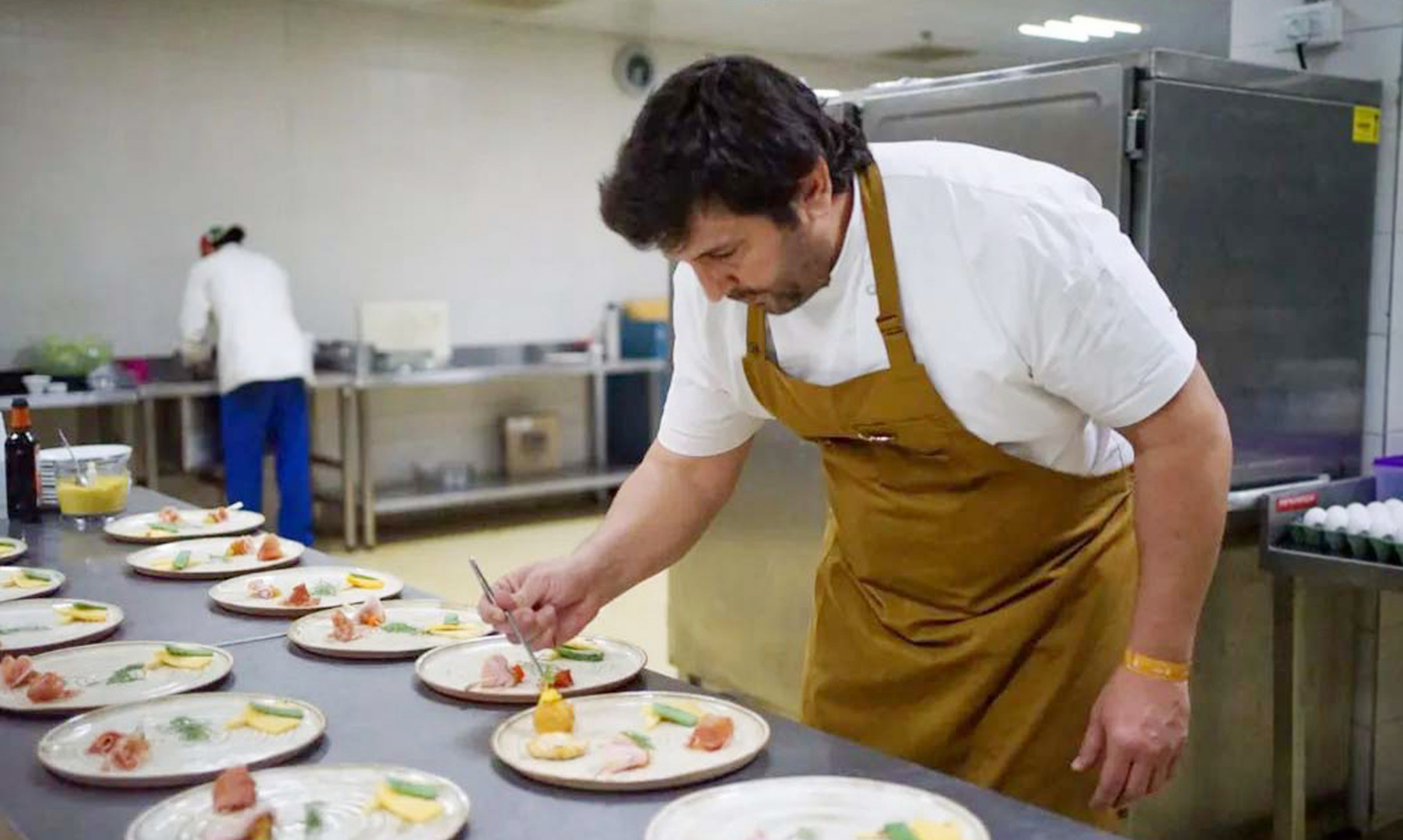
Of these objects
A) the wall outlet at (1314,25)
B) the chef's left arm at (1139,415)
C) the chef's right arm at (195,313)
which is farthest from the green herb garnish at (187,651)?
the chef's right arm at (195,313)

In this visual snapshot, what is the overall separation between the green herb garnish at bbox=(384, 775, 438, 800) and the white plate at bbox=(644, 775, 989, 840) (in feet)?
0.73

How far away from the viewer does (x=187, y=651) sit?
1.77 m

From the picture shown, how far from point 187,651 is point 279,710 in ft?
1.02

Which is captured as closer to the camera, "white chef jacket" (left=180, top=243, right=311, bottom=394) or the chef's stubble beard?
the chef's stubble beard

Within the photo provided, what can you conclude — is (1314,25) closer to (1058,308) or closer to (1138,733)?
(1058,308)

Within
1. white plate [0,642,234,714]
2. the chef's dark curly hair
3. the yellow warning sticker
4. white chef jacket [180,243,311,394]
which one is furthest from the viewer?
white chef jacket [180,243,311,394]

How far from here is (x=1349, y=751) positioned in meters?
3.26

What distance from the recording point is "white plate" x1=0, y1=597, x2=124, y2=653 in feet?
6.16

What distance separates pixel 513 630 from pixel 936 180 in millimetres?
763

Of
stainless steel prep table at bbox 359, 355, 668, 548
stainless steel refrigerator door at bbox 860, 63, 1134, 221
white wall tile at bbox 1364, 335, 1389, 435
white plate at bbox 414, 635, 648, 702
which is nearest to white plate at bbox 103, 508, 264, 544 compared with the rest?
white plate at bbox 414, 635, 648, 702

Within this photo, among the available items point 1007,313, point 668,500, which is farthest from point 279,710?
point 1007,313

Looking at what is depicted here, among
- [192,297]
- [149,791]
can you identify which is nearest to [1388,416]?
[149,791]

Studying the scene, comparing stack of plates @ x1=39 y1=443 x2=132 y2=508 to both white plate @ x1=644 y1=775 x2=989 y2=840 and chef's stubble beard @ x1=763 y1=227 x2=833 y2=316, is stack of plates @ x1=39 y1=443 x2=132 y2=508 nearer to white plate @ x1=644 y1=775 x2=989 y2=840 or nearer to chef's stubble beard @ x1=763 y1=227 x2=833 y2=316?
chef's stubble beard @ x1=763 y1=227 x2=833 y2=316

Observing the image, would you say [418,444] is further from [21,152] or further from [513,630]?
[513,630]
